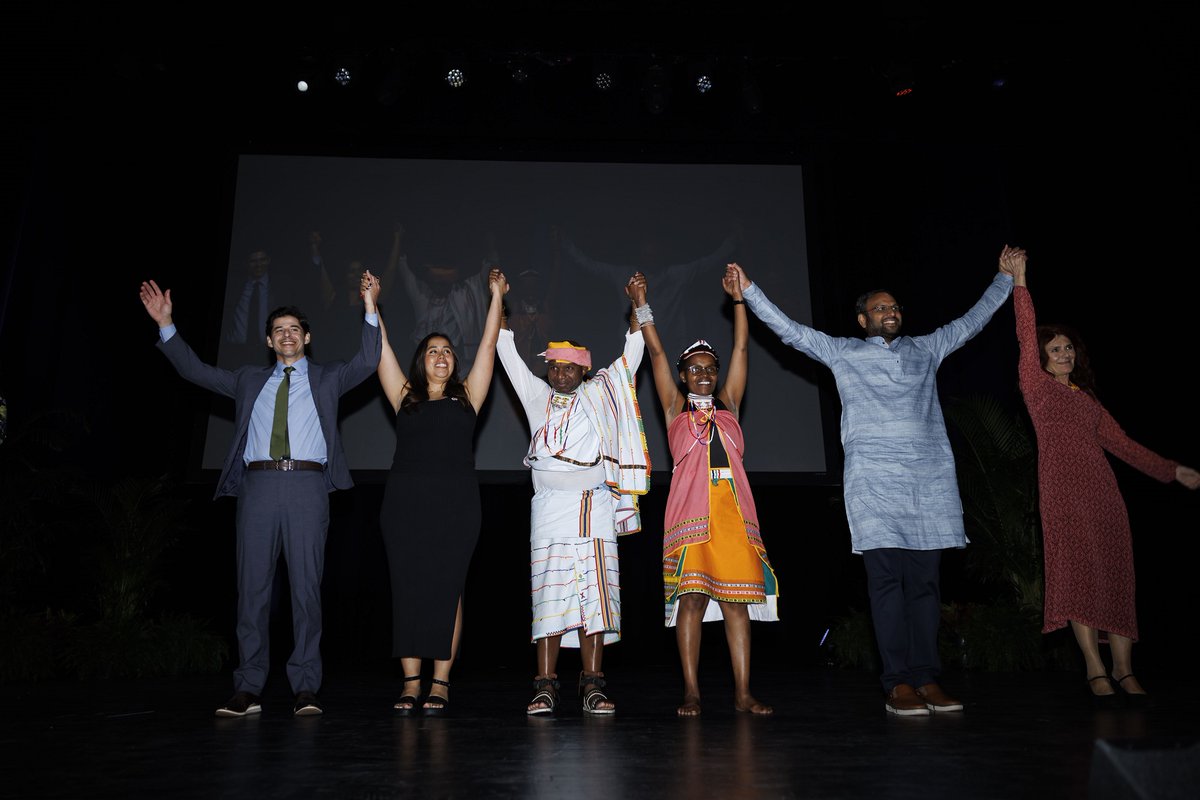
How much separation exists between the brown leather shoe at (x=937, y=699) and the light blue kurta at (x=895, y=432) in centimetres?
50

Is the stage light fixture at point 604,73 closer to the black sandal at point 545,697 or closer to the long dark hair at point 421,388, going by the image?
the long dark hair at point 421,388

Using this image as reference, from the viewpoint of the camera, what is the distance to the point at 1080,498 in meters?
3.84

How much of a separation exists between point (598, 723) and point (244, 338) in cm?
375

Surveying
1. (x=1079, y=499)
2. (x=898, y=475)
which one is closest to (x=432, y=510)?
(x=898, y=475)

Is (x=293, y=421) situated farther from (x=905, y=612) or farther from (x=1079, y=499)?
(x=1079, y=499)

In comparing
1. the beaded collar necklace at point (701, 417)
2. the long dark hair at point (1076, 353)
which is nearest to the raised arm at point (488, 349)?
the beaded collar necklace at point (701, 417)

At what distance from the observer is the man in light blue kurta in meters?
3.51

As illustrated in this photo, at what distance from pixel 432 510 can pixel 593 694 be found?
3.06 feet

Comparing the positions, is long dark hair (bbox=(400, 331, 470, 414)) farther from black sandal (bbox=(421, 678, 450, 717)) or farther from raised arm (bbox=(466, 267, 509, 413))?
black sandal (bbox=(421, 678, 450, 717))

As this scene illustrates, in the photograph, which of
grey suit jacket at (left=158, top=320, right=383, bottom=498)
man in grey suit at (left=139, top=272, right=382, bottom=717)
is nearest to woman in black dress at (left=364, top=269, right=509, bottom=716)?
grey suit jacket at (left=158, top=320, right=383, bottom=498)

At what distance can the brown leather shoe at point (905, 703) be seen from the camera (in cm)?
332

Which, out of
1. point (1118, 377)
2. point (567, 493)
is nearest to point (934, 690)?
point (567, 493)

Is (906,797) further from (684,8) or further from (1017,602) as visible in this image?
(684,8)

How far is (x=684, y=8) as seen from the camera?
5.82 metres
